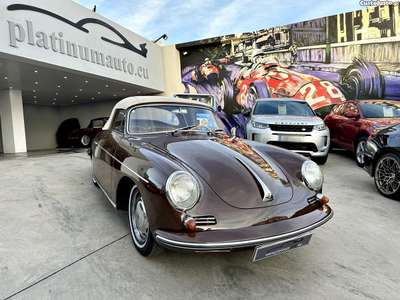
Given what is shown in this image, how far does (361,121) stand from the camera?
20.2 ft

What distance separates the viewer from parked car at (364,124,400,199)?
3.67m

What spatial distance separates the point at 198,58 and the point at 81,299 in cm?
1537

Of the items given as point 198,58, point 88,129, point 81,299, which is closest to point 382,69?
point 198,58

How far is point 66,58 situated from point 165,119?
28.9 ft

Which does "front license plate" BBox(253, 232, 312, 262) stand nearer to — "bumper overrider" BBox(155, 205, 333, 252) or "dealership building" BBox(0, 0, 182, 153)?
"bumper overrider" BBox(155, 205, 333, 252)

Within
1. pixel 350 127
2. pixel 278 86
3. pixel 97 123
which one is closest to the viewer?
pixel 350 127

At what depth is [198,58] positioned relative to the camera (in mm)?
15383

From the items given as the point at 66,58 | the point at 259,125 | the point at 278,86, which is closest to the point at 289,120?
the point at 259,125

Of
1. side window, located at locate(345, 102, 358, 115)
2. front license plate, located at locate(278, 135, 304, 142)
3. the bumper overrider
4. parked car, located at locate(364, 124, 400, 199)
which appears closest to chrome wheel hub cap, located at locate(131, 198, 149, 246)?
the bumper overrider

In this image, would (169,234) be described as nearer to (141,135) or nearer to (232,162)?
(232,162)

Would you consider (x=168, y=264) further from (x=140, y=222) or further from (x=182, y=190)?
(x=182, y=190)

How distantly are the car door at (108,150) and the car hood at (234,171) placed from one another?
2.74ft

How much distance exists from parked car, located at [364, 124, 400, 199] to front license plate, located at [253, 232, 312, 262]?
2.82m

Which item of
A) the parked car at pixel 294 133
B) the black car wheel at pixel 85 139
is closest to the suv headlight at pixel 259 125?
the parked car at pixel 294 133
